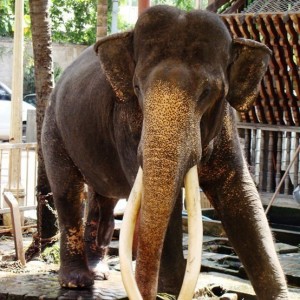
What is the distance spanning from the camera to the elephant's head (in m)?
5.02

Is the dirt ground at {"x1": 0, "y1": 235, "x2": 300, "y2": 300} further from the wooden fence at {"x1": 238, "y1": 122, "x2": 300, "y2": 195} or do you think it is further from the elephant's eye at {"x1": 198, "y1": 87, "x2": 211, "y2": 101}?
the wooden fence at {"x1": 238, "y1": 122, "x2": 300, "y2": 195}

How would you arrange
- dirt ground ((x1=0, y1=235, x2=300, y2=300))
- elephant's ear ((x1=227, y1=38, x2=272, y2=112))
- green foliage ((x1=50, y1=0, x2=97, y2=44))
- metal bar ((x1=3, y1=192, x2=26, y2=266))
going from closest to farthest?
elephant's ear ((x1=227, y1=38, x2=272, y2=112)) → dirt ground ((x1=0, y1=235, x2=300, y2=300)) → metal bar ((x1=3, y1=192, x2=26, y2=266)) → green foliage ((x1=50, y1=0, x2=97, y2=44))

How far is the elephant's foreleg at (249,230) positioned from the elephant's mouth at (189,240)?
1083 millimetres

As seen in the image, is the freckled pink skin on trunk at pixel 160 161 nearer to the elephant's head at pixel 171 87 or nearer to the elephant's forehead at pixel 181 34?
the elephant's head at pixel 171 87

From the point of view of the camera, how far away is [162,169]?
501 cm

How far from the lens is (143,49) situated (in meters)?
5.66

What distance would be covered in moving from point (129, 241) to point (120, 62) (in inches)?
54.0

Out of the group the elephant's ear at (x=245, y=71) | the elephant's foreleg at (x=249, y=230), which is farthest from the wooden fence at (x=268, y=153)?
the elephant's ear at (x=245, y=71)

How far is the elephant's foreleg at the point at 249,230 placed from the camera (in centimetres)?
620

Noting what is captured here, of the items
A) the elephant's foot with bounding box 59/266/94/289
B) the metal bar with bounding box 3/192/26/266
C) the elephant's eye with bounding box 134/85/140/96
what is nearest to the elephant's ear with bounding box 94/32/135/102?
the elephant's eye with bounding box 134/85/140/96

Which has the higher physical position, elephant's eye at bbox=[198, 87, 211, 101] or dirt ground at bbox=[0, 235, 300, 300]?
elephant's eye at bbox=[198, 87, 211, 101]

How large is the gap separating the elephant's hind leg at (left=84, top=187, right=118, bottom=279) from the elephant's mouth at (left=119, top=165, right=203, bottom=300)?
9.91ft

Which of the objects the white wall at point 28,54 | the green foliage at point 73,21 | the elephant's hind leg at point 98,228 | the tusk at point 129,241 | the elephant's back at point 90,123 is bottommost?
the elephant's hind leg at point 98,228

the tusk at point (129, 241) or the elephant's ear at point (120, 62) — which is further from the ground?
the elephant's ear at point (120, 62)
